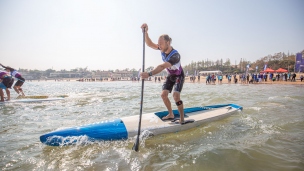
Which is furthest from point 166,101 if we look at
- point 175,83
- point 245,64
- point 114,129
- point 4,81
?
point 245,64

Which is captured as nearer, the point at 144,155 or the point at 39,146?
the point at 144,155

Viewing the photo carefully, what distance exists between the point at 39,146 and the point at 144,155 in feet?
8.46

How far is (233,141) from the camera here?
4.23m

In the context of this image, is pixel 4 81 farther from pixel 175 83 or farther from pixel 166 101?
pixel 175 83

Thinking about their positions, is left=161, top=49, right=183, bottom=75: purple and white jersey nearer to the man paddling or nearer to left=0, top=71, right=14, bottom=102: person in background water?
the man paddling

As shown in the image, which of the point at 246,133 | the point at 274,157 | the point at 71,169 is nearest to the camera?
the point at 71,169

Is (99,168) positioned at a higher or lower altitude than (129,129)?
lower

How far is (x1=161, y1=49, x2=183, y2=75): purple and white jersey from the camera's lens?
15.2 feet

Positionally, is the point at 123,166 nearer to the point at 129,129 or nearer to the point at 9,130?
the point at 129,129

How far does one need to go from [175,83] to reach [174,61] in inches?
30.9

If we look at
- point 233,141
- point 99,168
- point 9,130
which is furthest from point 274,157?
point 9,130

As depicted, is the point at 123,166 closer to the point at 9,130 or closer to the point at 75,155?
the point at 75,155

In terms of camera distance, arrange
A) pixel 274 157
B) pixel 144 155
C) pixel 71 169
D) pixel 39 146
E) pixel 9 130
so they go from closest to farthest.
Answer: pixel 71 169 < pixel 274 157 < pixel 144 155 < pixel 39 146 < pixel 9 130

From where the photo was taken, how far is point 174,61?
183 inches
